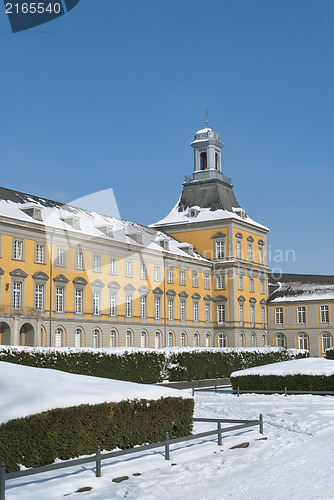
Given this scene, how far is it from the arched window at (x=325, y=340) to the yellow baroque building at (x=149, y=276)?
118 millimetres

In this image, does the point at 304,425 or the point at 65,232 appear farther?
the point at 65,232

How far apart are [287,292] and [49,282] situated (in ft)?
129

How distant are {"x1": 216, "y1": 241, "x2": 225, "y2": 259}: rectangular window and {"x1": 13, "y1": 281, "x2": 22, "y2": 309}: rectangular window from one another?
94.5 ft

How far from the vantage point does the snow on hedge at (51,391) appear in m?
12.1

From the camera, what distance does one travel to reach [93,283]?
2057 inches

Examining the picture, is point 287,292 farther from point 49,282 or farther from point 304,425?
point 304,425

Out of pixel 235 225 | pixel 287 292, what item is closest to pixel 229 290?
pixel 235 225

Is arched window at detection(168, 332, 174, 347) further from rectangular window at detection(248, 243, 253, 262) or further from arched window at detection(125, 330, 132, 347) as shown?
rectangular window at detection(248, 243, 253, 262)

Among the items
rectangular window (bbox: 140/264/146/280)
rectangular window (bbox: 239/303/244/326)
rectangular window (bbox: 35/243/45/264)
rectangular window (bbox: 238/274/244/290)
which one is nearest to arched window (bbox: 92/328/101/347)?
rectangular window (bbox: 140/264/146/280)

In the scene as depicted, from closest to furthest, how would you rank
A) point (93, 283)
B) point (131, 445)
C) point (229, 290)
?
point (131, 445) → point (93, 283) → point (229, 290)

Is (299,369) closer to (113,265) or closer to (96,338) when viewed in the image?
(96,338)

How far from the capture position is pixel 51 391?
13117mm

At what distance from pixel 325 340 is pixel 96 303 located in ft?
110

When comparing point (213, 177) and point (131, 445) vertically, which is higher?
point (213, 177)
